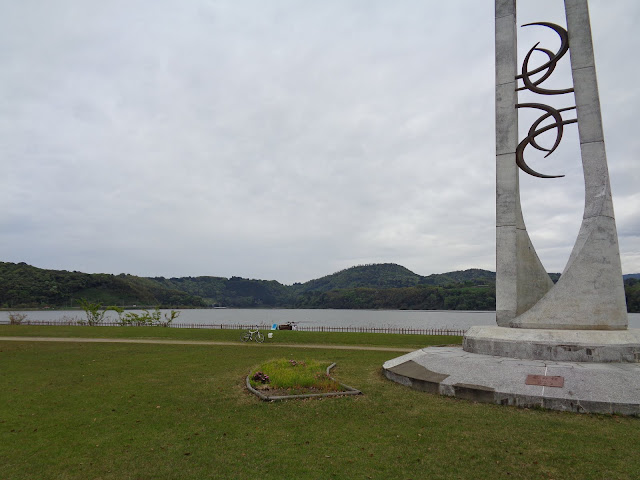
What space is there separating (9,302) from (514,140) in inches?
4690

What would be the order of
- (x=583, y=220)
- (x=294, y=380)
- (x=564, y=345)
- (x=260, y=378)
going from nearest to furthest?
(x=564, y=345) → (x=294, y=380) → (x=260, y=378) → (x=583, y=220)

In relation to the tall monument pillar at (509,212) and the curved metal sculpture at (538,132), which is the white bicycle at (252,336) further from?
the curved metal sculpture at (538,132)

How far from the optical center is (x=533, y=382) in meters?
9.60

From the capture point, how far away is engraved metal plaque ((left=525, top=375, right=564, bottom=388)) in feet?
Answer: 30.8

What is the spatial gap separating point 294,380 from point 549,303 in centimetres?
841

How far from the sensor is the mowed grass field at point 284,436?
6.08m

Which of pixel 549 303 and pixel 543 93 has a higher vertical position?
pixel 543 93

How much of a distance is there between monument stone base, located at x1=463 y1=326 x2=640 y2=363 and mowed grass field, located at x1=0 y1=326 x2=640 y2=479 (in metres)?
2.92

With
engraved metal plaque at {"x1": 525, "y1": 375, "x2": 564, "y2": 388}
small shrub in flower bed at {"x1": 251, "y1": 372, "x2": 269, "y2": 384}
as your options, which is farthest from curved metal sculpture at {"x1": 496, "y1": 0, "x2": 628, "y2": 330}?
small shrub in flower bed at {"x1": 251, "y1": 372, "x2": 269, "y2": 384}

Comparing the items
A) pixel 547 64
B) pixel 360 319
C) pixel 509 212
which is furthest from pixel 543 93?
pixel 360 319

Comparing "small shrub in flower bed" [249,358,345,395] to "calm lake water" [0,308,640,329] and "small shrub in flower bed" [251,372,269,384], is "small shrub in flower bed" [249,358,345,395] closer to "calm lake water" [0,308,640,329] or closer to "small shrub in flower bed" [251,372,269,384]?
"small shrub in flower bed" [251,372,269,384]

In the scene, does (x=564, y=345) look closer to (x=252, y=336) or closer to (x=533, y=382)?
(x=533, y=382)

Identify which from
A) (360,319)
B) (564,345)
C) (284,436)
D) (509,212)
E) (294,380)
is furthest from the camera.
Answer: (360,319)

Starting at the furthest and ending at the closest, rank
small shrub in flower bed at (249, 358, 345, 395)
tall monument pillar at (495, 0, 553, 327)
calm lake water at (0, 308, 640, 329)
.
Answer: calm lake water at (0, 308, 640, 329)
tall monument pillar at (495, 0, 553, 327)
small shrub in flower bed at (249, 358, 345, 395)
